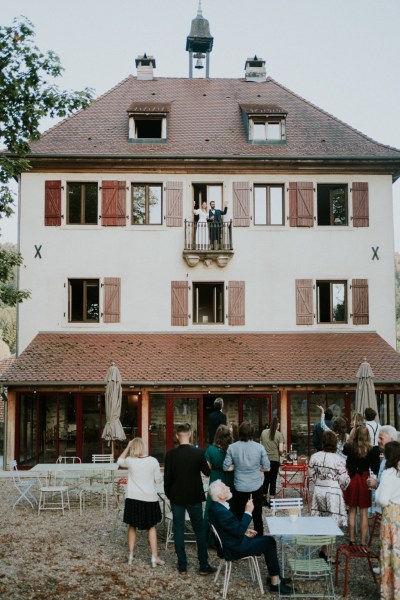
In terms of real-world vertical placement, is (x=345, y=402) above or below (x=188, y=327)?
below

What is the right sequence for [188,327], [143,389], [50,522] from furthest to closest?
[188,327], [143,389], [50,522]

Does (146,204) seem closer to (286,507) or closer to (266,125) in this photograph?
(266,125)

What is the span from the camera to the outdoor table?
683 centimetres

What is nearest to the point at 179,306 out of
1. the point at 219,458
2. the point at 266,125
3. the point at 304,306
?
the point at 304,306

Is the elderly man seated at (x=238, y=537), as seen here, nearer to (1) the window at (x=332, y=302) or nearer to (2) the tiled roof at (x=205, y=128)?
(1) the window at (x=332, y=302)

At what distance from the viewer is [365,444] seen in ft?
27.8

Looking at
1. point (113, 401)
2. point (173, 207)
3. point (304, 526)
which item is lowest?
point (304, 526)

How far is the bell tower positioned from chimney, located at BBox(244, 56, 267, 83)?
234 centimetres

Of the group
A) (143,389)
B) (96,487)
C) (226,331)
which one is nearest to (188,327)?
(226,331)

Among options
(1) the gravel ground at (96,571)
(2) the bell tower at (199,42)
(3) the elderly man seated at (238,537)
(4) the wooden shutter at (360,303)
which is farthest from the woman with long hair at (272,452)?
(2) the bell tower at (199,42)

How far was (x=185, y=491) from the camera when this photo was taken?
7.80 metres

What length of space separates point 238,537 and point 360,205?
1469 centimetres

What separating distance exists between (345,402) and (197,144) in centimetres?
883

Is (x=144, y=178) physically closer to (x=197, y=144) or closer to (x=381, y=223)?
(x=197, y=144)
